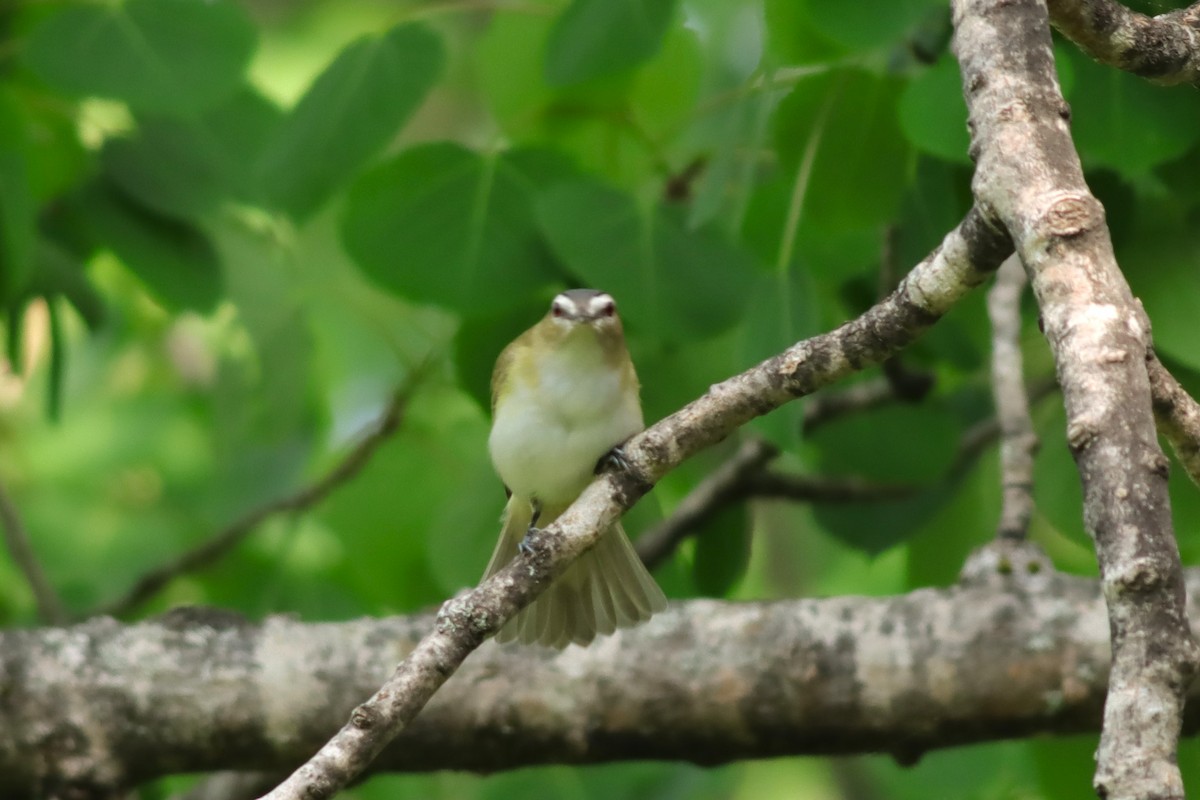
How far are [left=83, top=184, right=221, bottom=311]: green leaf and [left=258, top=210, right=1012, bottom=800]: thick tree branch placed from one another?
1875mm

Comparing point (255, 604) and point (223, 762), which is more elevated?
point (255, 604)

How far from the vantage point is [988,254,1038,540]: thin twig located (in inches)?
132

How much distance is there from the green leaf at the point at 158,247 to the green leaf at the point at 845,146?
62.5 inches

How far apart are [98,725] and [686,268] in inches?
64.8

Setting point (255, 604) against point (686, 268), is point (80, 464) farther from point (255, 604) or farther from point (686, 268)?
point (686, 268)

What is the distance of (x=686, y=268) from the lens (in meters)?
3.13

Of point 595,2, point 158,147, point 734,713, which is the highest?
point 158,147

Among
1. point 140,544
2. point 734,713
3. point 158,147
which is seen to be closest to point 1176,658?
point 734,713

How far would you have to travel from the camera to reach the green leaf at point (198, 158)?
372 cm

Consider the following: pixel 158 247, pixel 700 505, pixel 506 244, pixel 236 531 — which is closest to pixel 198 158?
pixel 158 247

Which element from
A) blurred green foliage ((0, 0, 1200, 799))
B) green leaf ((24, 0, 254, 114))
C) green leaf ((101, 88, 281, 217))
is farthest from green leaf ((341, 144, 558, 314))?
green leaf ((101, 88, 281, 217))

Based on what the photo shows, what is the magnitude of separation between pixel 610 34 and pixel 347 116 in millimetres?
617

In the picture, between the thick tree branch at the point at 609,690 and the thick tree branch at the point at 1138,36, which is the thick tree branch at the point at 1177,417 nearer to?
the thick tree branch at the point at 1138,36

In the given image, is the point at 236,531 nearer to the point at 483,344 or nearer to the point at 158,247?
the point at 158,247
